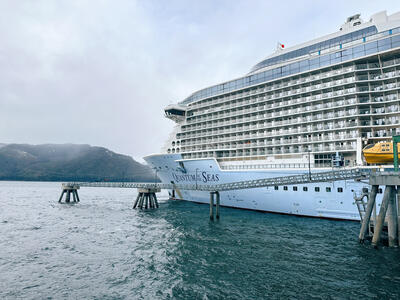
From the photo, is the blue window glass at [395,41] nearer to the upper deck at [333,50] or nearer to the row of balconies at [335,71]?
the upper deck at [333,50]

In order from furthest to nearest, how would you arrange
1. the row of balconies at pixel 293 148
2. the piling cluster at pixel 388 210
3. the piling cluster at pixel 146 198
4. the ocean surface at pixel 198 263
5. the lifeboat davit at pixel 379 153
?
the piling cluster at pixel 146 198, the row of balconies at pixel 293 148, the lifeboat davit at pixel 379 153, the piling cluster at pixel 388 210, the ocean surface at pixel 198 263

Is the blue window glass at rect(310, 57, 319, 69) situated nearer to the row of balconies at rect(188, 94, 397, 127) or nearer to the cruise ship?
the cruise ship

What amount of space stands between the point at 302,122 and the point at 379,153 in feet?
31.8

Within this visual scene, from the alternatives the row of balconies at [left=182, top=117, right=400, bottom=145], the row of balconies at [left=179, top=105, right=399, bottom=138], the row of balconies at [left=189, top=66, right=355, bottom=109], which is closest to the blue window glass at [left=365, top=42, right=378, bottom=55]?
the row of balconies at [left=189, top=66, right=355, bottom=109]

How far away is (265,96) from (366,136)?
14.4 metres

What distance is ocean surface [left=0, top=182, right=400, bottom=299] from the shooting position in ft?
35.8

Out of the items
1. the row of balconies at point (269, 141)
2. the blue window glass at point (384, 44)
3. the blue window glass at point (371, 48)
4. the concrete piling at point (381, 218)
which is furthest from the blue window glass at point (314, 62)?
the concrete piling at point (381, 218)

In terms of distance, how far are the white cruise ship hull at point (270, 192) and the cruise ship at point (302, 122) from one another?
0.35 ft

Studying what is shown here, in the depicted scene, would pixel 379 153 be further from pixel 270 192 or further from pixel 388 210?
pixel 270 192

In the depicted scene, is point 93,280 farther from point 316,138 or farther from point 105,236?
point 316,138

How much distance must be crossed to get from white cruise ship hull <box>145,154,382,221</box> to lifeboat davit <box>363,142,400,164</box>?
2.87 metres

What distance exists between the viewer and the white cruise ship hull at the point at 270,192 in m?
24.5

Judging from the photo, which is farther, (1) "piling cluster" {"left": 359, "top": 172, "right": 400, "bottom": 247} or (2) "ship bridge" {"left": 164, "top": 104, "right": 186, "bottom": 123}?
(2) "ship bridge" {"left": 164, "top": 104, "right": 186, "bottom": 123}

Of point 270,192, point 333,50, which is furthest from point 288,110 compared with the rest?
point 270,192
